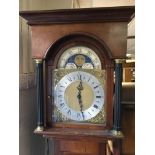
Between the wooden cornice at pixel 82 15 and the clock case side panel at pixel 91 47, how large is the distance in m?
0.08

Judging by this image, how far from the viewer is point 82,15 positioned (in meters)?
1.00

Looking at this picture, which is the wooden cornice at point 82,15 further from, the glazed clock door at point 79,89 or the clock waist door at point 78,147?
the clock waist door at point 78,147

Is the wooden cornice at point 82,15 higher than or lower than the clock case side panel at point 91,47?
higher

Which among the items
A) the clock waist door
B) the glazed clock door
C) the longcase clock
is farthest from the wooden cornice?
the clock waist door

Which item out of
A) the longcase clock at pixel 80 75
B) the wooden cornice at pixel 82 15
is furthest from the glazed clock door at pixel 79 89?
the wooden cornice at pixel 82 15

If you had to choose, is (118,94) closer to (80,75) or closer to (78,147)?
(80,75)

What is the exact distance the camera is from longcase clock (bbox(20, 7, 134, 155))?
3.30ft

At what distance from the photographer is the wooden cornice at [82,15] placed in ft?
3.16

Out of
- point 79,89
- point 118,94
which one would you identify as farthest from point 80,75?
point 118,94

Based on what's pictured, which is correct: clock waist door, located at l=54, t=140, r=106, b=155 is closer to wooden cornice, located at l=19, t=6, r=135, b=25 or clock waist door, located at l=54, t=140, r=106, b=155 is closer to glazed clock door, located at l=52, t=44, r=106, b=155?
glazed clock door, located at l=52, t=44, r=106, b=155

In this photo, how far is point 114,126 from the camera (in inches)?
40.1
